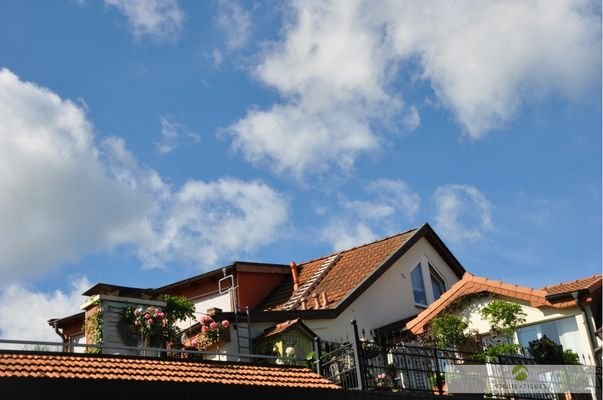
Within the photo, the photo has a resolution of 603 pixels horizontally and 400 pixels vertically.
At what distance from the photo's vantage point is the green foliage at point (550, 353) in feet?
54.0

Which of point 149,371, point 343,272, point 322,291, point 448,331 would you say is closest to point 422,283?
point 343,272

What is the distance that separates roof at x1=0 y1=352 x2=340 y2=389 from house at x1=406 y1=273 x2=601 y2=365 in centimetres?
735

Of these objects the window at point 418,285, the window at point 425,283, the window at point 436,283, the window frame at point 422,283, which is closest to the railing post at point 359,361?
the window frame at point 422,283

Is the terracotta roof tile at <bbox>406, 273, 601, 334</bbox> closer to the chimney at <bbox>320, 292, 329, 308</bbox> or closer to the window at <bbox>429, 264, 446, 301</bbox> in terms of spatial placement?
Answer: the chimney at <bbox>320, 292, 329, 308</bbox>

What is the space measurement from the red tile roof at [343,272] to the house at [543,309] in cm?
239

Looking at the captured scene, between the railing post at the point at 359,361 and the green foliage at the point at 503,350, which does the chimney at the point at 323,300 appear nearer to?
the green foliage at the point at 503,350

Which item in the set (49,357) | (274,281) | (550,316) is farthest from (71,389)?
(274,281)

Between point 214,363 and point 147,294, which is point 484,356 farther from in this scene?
point 147,294

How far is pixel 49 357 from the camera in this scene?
10.3 metres

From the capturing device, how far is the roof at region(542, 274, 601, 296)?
1689 centimetres

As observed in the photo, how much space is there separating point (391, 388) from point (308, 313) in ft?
17.9

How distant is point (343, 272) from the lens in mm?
22891

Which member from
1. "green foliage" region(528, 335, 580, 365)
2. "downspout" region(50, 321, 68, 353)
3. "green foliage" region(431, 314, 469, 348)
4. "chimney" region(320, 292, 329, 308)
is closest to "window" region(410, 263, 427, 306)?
"chimney" region(320, 292, 329, 308)

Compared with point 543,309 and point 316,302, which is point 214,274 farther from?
point 543,309
